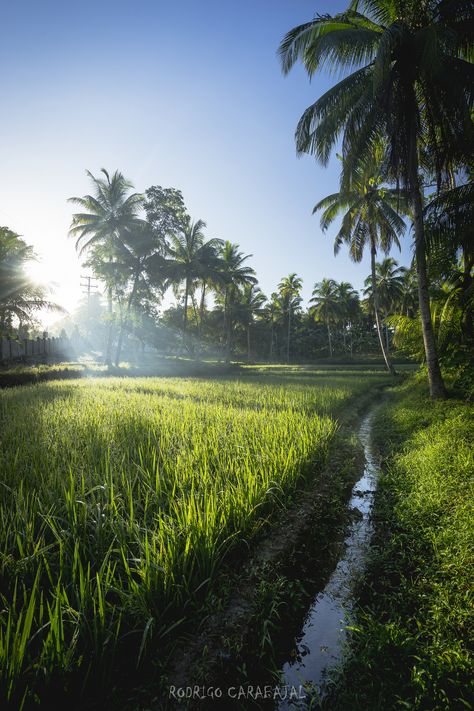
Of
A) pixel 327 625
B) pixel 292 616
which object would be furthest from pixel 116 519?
pixel 327 625

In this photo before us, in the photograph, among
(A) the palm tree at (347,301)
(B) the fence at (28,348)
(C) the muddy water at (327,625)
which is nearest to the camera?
(C) the muddy water at (327,625)

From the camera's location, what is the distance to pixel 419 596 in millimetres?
2326

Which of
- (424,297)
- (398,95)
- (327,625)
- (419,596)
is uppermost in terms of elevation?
(398,95)

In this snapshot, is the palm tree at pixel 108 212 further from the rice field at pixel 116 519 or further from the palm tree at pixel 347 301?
the palm tree at pixel 347 301

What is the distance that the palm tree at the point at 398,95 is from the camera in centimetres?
734

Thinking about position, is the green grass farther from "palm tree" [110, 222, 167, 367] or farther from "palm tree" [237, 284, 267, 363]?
"palm tree" [237, 284, 267, 363]

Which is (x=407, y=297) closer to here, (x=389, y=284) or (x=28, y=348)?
(x=389, y=284)

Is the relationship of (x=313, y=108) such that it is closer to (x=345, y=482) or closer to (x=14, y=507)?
Result: (x=345, y=482)

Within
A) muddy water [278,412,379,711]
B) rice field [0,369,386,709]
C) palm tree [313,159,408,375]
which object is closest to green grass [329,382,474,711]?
muddy water [278,412,379,711]

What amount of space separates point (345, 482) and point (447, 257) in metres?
8.25

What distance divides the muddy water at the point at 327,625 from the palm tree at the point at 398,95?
696 centimetres

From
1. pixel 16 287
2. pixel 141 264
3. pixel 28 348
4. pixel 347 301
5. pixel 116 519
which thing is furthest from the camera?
pixel 347 301

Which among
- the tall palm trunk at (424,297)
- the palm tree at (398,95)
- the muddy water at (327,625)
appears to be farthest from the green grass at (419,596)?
the palm tree at (398,95)

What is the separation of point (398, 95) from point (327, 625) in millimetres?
10564
